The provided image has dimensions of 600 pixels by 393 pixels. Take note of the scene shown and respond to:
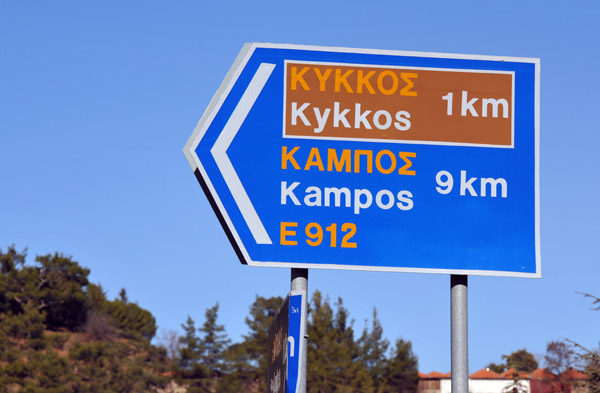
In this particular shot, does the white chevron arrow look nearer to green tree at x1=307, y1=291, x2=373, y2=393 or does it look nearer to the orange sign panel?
the orange sign panel

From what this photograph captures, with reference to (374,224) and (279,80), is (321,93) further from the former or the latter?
(374,224)

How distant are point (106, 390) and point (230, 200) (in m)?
90.4

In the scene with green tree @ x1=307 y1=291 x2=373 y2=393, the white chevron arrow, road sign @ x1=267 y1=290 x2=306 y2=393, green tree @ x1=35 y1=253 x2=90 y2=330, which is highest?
green tree @ x1=35 y1=253 x2=90 y2=330

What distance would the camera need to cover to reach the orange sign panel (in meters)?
5.48

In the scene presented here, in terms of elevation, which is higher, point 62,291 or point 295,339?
point 62,291

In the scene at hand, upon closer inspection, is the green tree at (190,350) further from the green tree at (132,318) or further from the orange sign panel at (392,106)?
the orange sign panel at (392,106)

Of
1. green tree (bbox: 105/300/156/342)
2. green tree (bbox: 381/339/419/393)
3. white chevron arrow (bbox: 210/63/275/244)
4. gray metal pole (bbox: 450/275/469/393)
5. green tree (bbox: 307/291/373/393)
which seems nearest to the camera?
gray metal pole (bbox: 450/275/469/393)

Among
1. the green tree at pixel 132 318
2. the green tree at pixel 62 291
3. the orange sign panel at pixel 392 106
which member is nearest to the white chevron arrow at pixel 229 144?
the orange sign panel at pixel 392 106

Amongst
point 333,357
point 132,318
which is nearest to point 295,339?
point 333,357

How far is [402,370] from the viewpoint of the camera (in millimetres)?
109000

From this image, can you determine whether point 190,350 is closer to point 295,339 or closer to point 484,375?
point 484,375

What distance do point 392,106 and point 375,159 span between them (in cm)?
36

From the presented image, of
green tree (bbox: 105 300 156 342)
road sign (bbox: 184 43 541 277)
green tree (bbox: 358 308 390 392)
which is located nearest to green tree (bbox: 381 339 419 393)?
green tree (bbox: 358 308 390 392)

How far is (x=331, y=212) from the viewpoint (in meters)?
5.34
